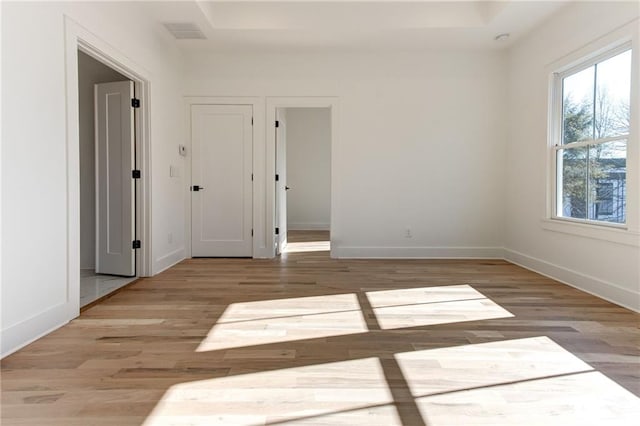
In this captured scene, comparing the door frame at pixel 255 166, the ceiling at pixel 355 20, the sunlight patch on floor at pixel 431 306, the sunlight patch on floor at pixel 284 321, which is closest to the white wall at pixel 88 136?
the ceiling at pixel 355 20

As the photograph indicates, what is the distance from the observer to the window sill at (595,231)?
3.16 meters

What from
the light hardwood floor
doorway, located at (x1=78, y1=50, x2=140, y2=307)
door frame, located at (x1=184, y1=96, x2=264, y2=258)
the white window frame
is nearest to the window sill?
the white window frame

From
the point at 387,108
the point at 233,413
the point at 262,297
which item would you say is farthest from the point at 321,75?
the point at 233,413

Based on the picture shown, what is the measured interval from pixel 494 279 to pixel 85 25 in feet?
14.1

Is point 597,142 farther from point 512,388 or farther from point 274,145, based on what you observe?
point 274,145

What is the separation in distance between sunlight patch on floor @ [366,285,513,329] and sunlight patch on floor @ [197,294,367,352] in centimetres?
21

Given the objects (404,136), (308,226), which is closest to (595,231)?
(404,136)

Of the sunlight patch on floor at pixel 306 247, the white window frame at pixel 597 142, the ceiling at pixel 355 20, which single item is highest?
the ceiling at pixel 355 20

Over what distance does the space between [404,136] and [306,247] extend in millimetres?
2341

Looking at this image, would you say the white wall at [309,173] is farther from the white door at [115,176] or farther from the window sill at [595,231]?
the window sill at [595,231]

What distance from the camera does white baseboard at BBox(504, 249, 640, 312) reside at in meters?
3.18

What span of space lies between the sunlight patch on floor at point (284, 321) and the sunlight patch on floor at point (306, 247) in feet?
8.89

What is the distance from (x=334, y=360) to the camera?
7.12 ft

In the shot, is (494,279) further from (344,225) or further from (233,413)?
(233,413)
